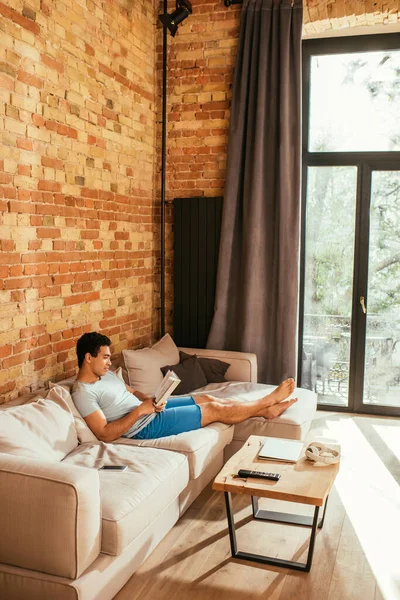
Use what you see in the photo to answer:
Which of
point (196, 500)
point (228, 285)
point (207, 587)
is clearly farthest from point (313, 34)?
point (207, 587)

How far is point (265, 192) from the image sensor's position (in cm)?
503

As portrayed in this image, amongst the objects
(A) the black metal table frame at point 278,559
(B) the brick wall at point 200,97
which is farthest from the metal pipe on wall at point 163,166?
(A) the black metal table frame at point 278,559

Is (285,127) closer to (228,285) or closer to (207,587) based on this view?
(228,285)

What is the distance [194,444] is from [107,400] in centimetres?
55

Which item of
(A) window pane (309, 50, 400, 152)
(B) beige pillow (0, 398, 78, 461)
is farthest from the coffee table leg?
(A) window pane (309, 50, 400, 152)

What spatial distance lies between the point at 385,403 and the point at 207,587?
305 centimetres

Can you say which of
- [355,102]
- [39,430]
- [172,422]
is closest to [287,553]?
[172,422]

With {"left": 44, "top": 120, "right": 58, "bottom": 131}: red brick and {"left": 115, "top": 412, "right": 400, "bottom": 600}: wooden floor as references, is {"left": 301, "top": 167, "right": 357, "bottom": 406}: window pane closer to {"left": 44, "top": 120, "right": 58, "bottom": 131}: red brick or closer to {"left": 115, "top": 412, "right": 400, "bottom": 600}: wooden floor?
{"left": 115, "top": 412, "right": 400, "bottom": 600}: wooden floor

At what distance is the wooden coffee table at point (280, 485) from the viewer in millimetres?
2666

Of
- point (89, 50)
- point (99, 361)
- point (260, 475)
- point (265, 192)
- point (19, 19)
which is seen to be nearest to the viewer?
point (260, 475)

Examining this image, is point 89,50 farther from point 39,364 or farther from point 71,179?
point 39,364

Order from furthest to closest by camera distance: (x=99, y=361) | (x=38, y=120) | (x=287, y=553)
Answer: (x=38, y=120), (x=99, y=361), (x=287, y=553)

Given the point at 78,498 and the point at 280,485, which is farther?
the point at 280,485

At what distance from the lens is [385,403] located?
17.2 ft
